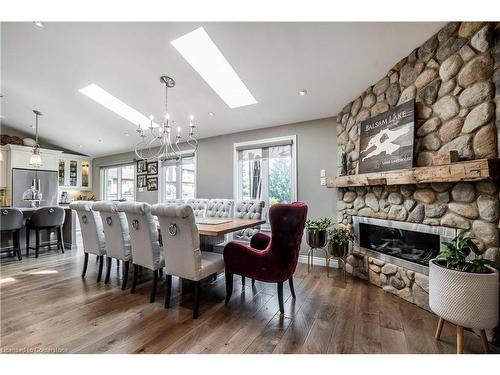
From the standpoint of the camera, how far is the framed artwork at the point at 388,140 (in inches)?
90.9

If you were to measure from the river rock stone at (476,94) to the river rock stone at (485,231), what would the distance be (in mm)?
942

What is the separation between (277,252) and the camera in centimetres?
201

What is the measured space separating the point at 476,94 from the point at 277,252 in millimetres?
2035

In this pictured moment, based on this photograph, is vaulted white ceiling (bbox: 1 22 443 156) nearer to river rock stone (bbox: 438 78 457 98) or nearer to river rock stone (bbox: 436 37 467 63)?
river rock stone (bbox: 436 37 467 63)

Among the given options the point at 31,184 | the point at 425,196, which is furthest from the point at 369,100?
the point at 31,184

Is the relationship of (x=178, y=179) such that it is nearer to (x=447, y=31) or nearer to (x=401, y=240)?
(x=401, y=240)

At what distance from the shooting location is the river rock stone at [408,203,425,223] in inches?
88.2

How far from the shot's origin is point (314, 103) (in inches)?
129

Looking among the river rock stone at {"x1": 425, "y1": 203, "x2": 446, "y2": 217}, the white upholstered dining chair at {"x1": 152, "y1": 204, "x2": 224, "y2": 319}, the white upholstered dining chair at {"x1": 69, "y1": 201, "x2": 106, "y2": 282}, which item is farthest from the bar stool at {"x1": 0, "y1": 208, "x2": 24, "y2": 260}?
the river rock stone at {"x1": 425, "y1": 203, "x2": 446, "y2": 217}

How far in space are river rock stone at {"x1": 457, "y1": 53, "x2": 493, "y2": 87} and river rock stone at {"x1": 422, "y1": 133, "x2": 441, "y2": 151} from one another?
454 mm

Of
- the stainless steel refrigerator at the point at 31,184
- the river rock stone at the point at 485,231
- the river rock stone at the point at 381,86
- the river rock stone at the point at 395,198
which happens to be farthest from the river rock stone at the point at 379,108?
the stainless steel refrigerator at the point at 31,184

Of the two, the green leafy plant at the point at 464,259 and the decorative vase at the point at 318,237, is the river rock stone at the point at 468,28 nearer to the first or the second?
the green leafy plant at the point at 464,259

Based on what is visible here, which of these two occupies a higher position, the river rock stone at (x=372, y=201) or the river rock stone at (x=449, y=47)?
the river rock stone at (x=449, y=47)
